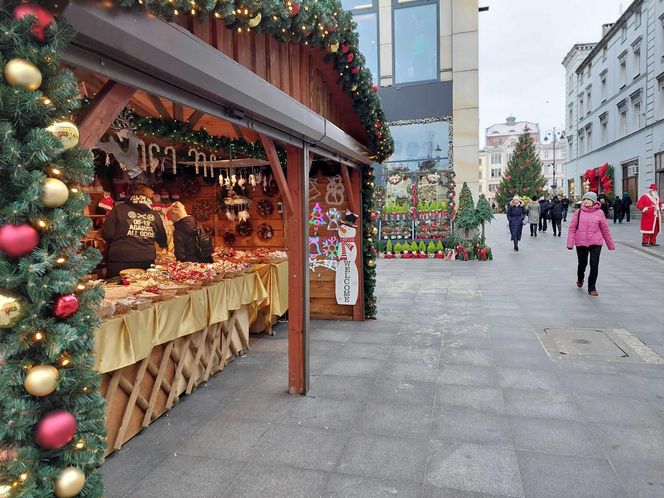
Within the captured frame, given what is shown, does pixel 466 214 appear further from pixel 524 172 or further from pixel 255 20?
pixel 524 172

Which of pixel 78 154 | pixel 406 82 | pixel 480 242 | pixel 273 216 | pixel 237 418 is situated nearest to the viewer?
pixel 78 154

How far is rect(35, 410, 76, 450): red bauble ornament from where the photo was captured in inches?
61.7

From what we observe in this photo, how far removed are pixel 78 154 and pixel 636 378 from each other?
5006 millimetres

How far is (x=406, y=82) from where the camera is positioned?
15406mm

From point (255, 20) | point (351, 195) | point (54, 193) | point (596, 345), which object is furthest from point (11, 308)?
point (596, 345)

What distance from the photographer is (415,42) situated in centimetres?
1543

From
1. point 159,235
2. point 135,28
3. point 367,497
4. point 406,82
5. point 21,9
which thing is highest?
point 406,82

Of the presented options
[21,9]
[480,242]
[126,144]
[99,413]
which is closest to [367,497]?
[99,413]

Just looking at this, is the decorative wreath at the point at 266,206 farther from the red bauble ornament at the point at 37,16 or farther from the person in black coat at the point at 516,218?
the person in black coat at the point at 516,218

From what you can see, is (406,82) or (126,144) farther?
(406,82)

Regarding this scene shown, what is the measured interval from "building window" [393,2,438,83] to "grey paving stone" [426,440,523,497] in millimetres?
13998

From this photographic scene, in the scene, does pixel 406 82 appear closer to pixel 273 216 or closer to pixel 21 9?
pixel 273 216

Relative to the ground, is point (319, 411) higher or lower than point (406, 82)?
lower

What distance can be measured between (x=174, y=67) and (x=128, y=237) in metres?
3.91
